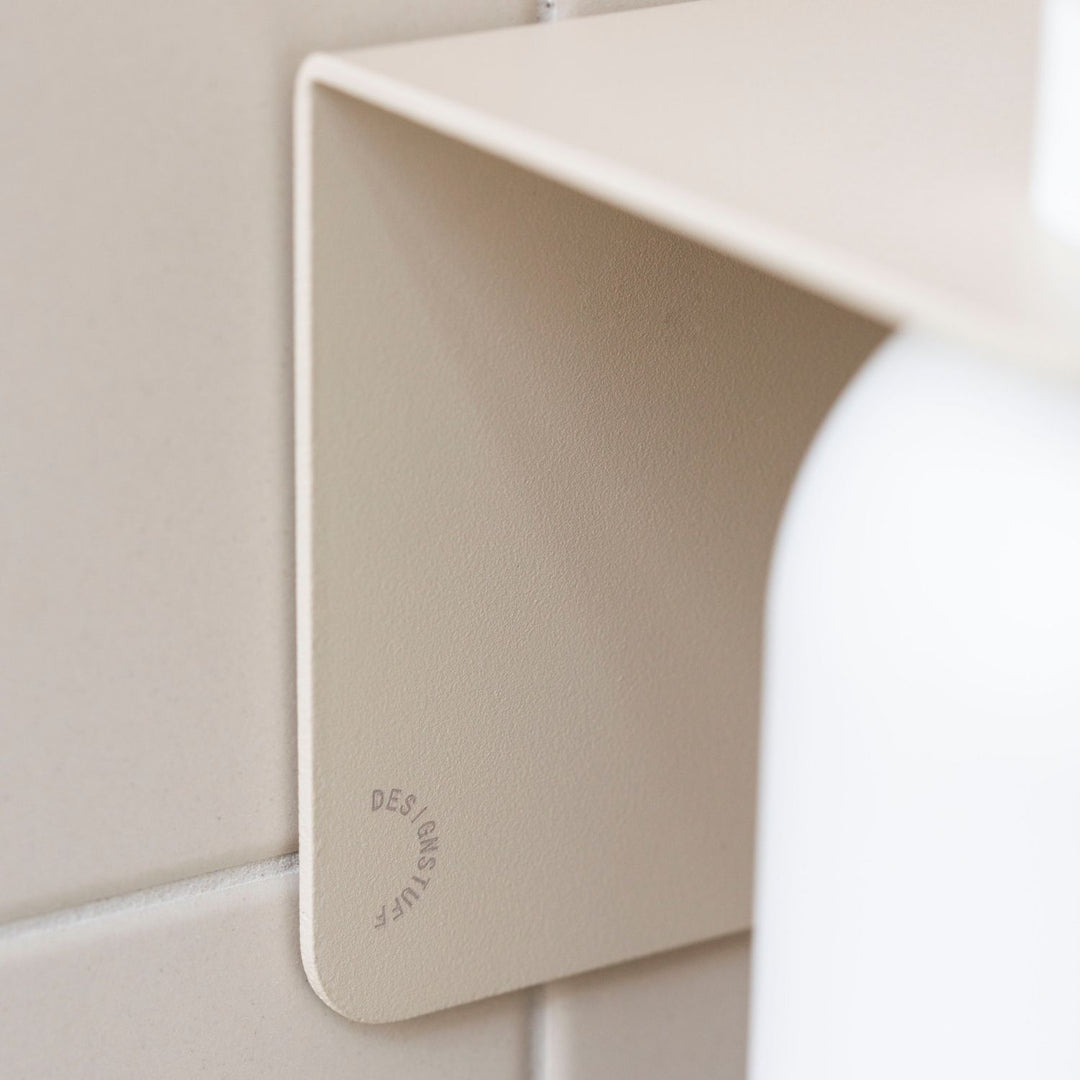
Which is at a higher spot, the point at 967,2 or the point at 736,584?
the point at 967,2

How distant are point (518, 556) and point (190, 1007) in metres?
0.12

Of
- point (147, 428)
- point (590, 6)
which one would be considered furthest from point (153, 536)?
point (590, 6)

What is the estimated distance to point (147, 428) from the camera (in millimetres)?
309

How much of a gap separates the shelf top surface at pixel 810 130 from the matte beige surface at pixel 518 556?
0.04 m

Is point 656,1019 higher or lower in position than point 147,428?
lower

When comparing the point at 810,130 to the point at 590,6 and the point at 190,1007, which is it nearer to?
the point at 590,6

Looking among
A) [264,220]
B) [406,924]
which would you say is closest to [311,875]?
[406,924]

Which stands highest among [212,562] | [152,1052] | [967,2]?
[967,2]

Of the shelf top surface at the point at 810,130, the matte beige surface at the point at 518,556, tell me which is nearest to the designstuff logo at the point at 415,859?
the matte beige surface at the point at 518,556

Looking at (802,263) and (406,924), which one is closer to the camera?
(802,263)

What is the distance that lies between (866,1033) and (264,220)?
0.61ft

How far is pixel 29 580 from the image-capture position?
0.99 feet

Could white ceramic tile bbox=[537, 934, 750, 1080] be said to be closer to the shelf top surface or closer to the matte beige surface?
the matte beige surface

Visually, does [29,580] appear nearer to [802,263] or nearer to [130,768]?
[130,768]
